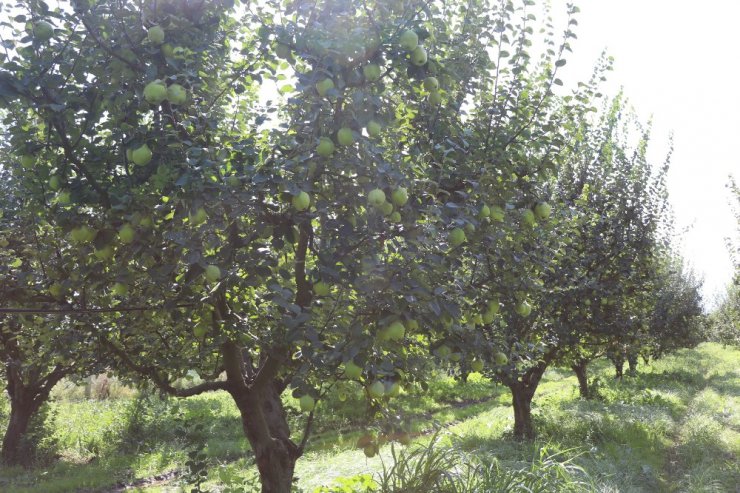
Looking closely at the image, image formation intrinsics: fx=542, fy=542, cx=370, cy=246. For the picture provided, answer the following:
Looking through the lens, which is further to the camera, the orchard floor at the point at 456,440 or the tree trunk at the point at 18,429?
the tree trunk at the point at 18,429

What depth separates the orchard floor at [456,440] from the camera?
7.67 meters

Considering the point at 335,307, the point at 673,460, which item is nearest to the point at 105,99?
the point at 335,307

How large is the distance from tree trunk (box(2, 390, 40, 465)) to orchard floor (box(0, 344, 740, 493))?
1.54 feet

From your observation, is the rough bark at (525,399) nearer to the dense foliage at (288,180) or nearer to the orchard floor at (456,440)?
the orchard floor at (456,440)

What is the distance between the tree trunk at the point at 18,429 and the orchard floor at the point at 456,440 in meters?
0.47

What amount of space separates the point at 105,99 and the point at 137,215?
67 centimetres

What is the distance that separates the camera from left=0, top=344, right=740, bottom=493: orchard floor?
25.2 feet

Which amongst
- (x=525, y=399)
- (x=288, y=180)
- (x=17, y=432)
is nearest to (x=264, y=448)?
(x=288, y=180)

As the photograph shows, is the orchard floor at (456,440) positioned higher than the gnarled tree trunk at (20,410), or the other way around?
the gnarled tree trunk at (20,410)

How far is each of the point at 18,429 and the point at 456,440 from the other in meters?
9.81

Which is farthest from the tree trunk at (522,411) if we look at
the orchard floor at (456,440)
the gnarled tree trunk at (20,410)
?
the gnarled tree trunk at (20,410)

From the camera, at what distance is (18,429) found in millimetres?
11992

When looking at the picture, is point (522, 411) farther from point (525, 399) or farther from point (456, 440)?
point (456, 440)

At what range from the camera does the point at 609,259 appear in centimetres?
984
